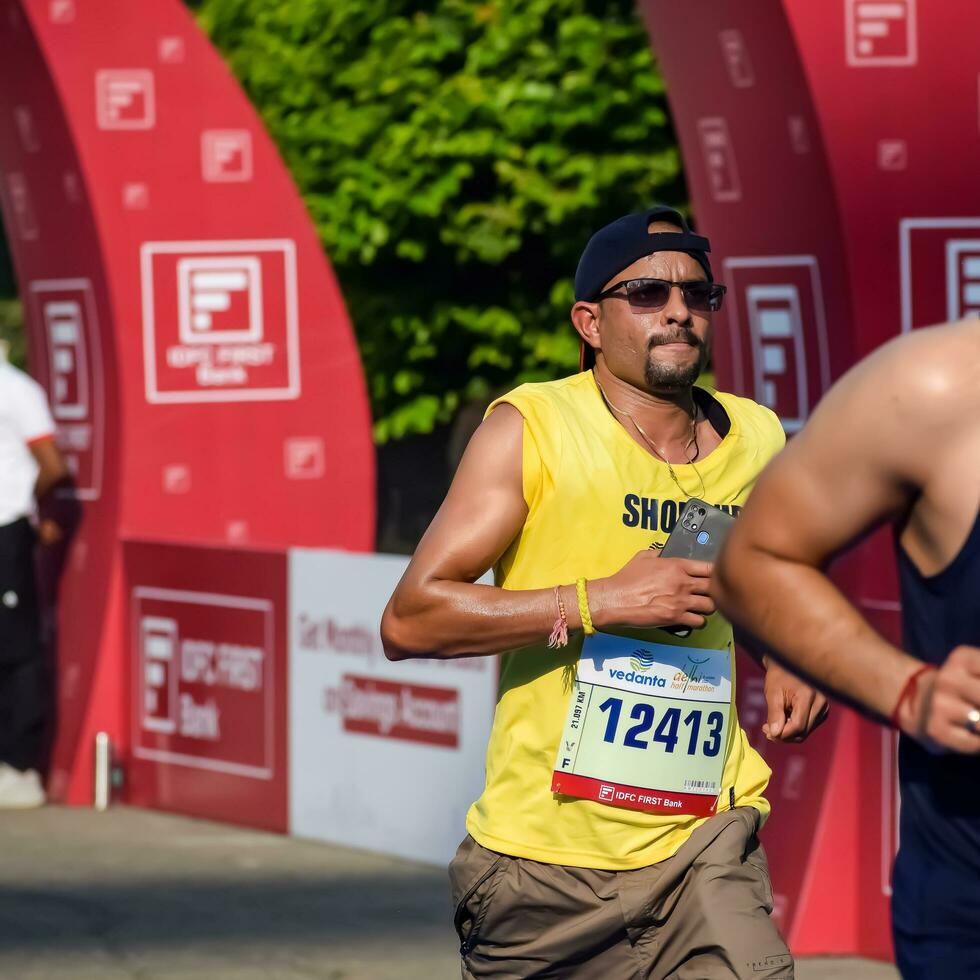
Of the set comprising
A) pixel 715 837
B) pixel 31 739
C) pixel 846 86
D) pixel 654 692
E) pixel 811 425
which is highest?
pixel 846 86

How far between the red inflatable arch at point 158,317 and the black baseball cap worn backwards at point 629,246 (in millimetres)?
5171

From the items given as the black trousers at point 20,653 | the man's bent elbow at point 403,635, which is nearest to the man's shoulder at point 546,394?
the man's bent elbow at point 403,635

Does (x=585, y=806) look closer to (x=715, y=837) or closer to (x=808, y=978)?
(x=715, y=837)

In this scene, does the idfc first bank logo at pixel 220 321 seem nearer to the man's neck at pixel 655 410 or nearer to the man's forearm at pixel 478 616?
the man's neck at pixel 655 410

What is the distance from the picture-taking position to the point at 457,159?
1483 cm

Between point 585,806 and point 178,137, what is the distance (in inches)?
242

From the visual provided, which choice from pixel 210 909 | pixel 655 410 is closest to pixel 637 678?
pixel 655 410

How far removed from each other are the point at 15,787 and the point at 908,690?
7.30 meters

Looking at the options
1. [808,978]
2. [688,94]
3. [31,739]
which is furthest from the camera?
[31,739]

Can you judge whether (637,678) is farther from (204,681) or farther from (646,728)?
(204,681)

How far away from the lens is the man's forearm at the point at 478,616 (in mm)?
3578

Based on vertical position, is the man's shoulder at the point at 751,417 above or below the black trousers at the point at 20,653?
above

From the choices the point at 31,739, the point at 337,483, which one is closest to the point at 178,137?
the point at 337,483

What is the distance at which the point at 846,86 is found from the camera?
5.97 metres
